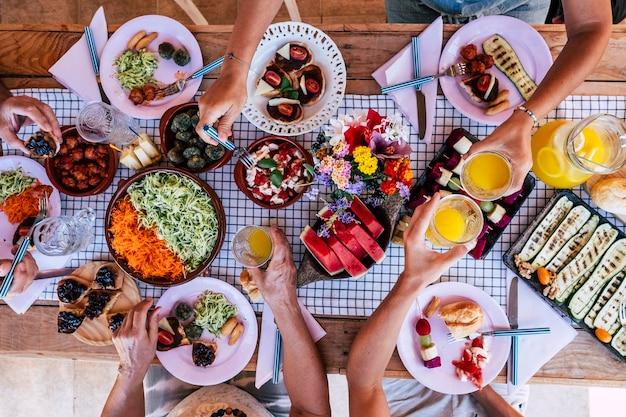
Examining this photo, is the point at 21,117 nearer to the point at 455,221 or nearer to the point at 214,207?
the point at 214,207

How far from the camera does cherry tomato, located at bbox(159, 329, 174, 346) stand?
1537mm

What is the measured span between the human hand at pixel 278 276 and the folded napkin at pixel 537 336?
2.38ft

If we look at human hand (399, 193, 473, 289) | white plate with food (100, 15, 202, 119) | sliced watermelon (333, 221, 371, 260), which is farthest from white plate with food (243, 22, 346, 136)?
human hand (399, 193, 473, 289)

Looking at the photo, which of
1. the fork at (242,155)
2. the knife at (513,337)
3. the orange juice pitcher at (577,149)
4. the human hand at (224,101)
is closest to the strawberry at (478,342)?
the knife at (513,337)

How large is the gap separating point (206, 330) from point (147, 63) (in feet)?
2.90

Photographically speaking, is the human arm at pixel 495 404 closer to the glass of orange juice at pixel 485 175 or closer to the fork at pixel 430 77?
the glass of orange juice at pixel 485 175

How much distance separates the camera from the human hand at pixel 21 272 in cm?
150

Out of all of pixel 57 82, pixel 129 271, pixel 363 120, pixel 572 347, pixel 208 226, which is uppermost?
pixel 57 82

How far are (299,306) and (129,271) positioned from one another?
0.53 m


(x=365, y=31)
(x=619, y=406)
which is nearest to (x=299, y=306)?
(x=365, y=31)

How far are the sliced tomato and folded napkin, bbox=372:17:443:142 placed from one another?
0.30 metres

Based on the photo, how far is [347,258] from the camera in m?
1.43

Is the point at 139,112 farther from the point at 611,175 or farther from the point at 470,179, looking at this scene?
the point at 611,175

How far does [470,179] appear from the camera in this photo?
1.38 meters
